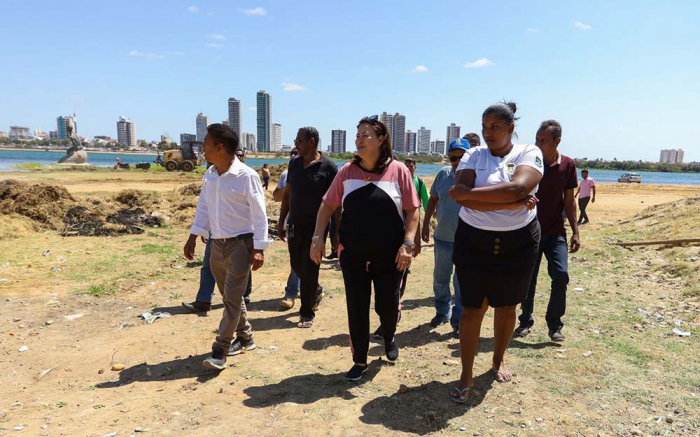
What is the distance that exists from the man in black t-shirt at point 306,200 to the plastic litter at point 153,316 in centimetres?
164

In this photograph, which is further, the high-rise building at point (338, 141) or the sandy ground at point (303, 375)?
the high-rise building at point (338, 141)

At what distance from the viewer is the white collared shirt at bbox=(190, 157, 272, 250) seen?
3.43 meters

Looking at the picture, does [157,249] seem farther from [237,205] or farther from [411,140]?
[411,140]

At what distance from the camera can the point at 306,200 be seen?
4484 mm

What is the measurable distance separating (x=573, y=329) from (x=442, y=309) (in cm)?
138

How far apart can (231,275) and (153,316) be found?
199 cm

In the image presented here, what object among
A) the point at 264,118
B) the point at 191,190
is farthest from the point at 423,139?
the point at 191,190

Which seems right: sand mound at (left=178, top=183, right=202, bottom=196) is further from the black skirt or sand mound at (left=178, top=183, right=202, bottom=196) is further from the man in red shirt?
the black skirt

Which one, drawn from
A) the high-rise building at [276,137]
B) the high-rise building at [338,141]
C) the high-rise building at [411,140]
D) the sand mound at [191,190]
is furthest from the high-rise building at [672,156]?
the sand mound at [191,190]

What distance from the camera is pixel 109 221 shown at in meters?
9.70

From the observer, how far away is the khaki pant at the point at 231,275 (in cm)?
346

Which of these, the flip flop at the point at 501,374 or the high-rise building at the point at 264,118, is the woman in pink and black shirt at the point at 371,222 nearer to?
the flip flop at the point at 501,374

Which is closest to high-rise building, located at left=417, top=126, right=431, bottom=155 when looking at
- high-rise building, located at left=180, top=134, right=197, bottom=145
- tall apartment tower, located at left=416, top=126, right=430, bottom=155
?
tall apartment tower, located at left=416, top=126, right=430, bottom=155

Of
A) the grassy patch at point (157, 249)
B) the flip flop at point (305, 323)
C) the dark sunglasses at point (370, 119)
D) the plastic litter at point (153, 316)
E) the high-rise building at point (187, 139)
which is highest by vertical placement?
the high-rise building at point (187, 139)
